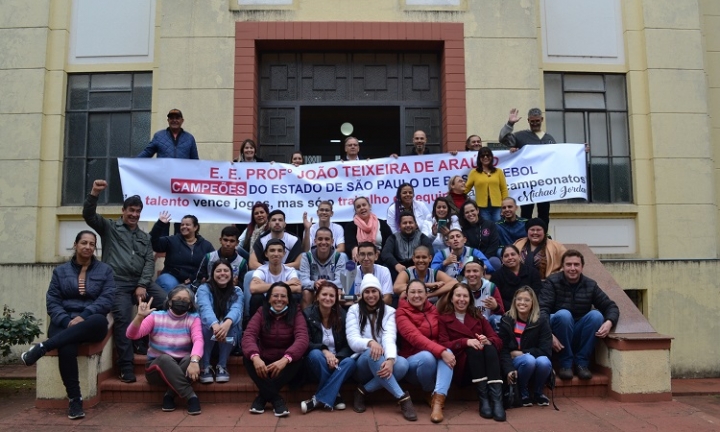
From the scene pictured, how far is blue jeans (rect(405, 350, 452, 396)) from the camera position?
6422 mm

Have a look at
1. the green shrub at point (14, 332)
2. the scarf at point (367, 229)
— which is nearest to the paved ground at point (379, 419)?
the green shrub at point (14, 332)

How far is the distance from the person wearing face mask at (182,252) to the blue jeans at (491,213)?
373 cm

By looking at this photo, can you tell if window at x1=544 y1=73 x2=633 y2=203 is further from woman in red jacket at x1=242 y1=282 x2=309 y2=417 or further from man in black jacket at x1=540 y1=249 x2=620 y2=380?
woman in red jacket at x1=242 y1=282 x2=309 y2=417

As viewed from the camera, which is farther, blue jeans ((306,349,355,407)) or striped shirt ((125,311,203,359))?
striped shirt ((125,311,203,359))

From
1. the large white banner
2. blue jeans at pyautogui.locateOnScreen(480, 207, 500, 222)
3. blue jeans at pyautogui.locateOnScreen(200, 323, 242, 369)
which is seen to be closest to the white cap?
blue jeans at pyautogui.locateOnScreen(200, 323, 242, 369)

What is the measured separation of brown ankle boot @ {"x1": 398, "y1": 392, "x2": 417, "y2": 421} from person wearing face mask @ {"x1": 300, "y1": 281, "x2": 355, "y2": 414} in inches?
22.8

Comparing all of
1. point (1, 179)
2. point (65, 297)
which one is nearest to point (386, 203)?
point (65, 297)

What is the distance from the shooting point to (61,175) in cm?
1073

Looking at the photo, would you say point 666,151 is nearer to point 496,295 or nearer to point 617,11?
point 617,11

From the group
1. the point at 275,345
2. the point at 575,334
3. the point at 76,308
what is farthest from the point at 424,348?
the point at 76,308

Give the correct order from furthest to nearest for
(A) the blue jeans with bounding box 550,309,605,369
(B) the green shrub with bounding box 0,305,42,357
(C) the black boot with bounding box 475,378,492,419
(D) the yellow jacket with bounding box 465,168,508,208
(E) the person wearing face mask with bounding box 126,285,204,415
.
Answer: (D) the yellow jacket with bounding box 465,168,508,208
(B) the green shrub with bounding box 0,305,42,357
(A) the blue jeans with bounding box 550,309,605,369
(E) the person wearing face mask with bounding box 126,285,204,415
(C) the black boot with bounding box 475,378,492,419

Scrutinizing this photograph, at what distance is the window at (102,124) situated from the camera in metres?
10.9

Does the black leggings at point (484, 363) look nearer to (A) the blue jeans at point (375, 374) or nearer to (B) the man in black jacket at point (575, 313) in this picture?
(A) the blue jeans at point (375, 374)

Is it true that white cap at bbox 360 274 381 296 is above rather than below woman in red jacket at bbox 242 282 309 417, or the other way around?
above
